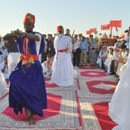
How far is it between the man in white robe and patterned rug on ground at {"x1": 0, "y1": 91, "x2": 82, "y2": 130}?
2333mm

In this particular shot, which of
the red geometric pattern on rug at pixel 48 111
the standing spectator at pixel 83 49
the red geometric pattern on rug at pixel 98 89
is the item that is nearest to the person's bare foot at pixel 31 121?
the red geometric pattern on rug at pixel 48 111

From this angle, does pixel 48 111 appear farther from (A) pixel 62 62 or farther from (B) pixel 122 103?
(A) pixel 62 62

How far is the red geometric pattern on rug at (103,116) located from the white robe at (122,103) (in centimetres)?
31

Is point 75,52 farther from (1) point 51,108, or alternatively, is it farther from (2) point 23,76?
(2) point 23,76

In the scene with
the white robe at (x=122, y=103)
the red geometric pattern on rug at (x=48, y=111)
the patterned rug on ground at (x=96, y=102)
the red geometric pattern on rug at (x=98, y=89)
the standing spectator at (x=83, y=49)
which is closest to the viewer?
the white robe at (x=122, y=103)

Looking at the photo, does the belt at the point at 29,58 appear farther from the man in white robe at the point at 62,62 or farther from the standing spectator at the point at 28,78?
the man in white robe at the point at 62,62

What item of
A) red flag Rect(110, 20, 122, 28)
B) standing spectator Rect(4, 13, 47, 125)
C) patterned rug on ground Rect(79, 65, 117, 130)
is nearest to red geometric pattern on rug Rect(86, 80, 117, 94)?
patterned rug on ground Rect(79, 65, 117, 130)

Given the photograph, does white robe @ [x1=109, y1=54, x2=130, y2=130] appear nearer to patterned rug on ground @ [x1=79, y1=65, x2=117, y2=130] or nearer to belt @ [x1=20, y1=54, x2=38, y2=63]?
patterned rug on ground @ [x1=79, y1=65, x2=117, y2=130]

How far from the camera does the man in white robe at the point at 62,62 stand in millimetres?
9906

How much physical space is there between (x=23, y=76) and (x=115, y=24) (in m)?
17.3

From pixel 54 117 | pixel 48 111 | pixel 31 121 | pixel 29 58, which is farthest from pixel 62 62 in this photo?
pixel 31 121

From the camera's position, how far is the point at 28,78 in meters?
5.57

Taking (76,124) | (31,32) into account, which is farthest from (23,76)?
(76,124)

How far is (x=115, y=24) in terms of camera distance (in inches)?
870
